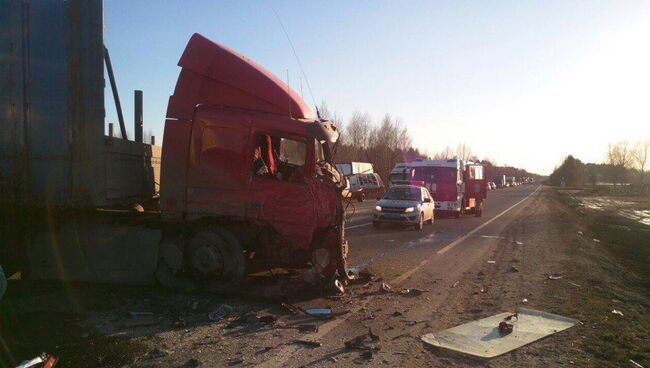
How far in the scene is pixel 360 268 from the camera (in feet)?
35.1

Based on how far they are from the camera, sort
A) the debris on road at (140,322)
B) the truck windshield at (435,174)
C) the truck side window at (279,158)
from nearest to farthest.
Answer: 1. the debris on road at (140,322)
2. the truck side window at (279,158)
3. the truck windshield at (435,174)

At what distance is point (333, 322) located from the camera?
6.68m

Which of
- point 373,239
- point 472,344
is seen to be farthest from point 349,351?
point 373,239

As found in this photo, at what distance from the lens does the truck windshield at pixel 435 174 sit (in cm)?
2594

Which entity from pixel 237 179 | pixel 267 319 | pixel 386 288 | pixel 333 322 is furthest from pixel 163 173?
pixel 386 288

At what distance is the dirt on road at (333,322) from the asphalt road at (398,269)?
3 centimetres

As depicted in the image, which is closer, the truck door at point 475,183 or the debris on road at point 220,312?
the debris on road at point 220,312

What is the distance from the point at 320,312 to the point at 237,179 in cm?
243

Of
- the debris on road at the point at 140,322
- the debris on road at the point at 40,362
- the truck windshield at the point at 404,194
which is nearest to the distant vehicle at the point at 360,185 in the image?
the debris on road at the point at 140,322

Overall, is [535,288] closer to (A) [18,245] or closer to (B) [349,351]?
(B) [349,351]

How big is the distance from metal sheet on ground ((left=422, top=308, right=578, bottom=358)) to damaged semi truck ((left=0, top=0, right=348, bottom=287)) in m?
2.50

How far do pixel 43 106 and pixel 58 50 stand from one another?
0.89 metres

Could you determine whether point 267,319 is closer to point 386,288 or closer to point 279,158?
point 386,288

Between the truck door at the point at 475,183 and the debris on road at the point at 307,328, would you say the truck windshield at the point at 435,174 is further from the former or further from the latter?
the debris on road at the point at 307,328
